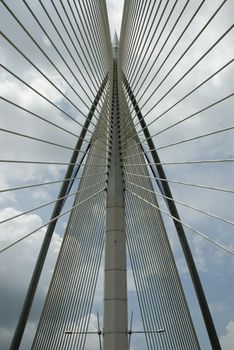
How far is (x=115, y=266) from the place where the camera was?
7.90 m

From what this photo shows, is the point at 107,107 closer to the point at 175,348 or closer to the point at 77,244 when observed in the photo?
the point at 77,244

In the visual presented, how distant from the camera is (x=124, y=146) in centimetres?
983

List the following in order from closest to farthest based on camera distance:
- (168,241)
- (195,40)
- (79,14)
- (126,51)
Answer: (195,40) → (79,14) → (126,51) → (168,241)

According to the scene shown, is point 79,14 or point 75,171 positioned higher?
point 79,14

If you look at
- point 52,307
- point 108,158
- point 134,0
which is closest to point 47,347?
point 52,307

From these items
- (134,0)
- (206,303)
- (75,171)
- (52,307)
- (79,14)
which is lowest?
(206,303)

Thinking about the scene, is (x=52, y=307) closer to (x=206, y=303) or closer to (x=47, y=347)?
(x=47, y=347)

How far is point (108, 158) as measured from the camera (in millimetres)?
9297

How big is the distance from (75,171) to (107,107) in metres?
6.64

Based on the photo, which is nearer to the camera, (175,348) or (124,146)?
(124,146)

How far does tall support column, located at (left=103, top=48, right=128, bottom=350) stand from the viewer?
7.34 meters

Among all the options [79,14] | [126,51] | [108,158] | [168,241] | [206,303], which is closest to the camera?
[79,14]

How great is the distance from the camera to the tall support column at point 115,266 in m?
7.34

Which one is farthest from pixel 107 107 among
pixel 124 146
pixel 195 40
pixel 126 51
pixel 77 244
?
pixel 195 40
